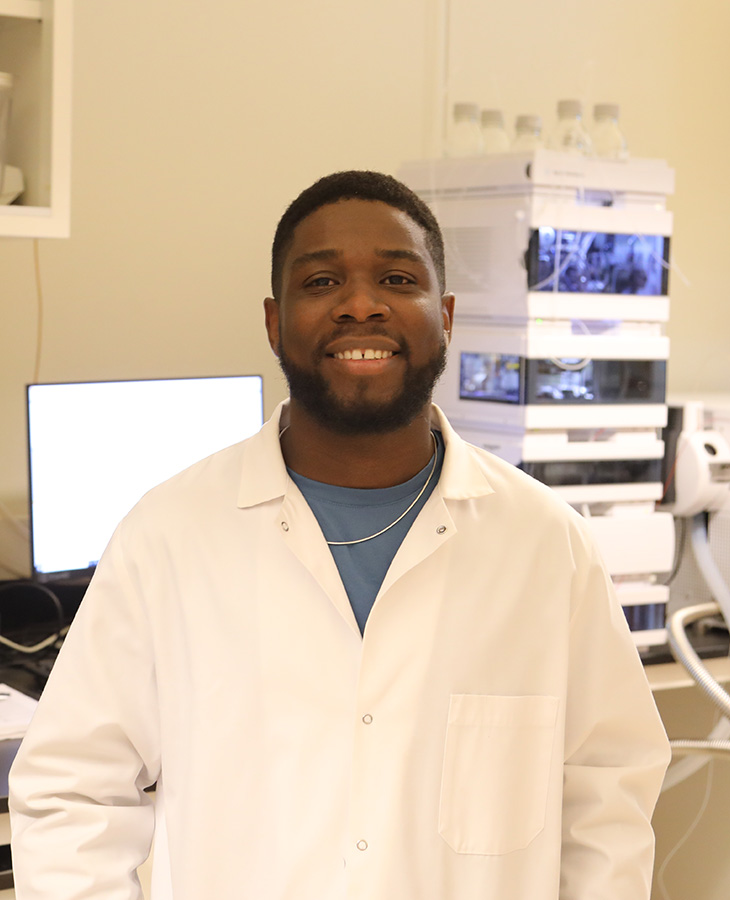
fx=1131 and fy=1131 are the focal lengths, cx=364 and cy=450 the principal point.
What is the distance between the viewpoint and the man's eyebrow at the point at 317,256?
45.4 inches

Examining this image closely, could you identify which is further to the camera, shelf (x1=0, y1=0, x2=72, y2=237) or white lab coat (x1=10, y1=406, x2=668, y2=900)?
shelf (x1=0, y1=0, x2=72, y2=237)

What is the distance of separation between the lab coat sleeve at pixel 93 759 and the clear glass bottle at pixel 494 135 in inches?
54.9

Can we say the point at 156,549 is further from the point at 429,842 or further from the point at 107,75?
the point at 107,75

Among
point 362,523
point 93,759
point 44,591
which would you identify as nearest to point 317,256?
point 362,523

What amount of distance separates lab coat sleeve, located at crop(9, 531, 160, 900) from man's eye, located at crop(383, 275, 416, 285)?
1.28 ft

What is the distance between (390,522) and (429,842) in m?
0.33

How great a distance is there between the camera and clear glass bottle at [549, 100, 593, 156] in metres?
2.25

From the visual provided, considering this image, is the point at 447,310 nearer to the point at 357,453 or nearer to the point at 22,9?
the point at 357,453

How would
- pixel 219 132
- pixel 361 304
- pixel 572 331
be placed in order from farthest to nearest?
pixel 219 132 → pixel 572 331 → pixel 361 304

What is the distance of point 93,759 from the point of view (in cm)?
114

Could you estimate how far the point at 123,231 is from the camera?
2.32 meters

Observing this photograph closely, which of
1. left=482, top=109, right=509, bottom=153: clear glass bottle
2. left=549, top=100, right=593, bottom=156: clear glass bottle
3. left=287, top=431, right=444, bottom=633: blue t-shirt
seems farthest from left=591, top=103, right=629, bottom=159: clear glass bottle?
left=287, top=431, right=444, bottom=633: blue t-shirt

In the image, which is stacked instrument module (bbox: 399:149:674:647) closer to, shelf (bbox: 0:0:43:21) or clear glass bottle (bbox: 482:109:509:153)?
clear glass bottle (bbox: 482:109:509:153)

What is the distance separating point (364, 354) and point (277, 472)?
17 centimetres
